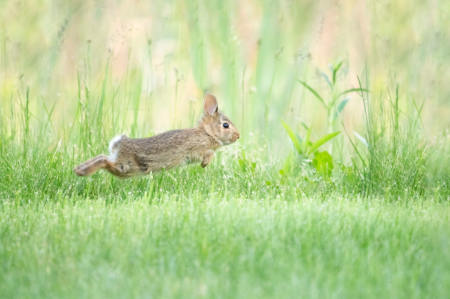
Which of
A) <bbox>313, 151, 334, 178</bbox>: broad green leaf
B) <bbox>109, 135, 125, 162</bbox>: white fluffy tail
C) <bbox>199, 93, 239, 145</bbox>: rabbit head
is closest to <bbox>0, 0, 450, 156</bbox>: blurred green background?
<bbox>199, 93, 239, 145</bbox>: rabbit head

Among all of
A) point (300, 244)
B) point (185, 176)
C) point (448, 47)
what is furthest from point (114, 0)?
point (300, 244)

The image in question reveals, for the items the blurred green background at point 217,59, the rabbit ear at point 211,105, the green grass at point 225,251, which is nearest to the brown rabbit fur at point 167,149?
the rabbit ear at point 211,105

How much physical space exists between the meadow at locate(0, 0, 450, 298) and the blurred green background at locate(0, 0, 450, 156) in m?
0.03

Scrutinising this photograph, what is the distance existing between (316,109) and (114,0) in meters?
2.83

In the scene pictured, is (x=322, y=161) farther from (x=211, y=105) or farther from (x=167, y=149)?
(x=167, y=149)

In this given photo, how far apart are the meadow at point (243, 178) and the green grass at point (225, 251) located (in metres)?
0.01

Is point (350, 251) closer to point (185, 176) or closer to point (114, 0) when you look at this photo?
point (185, 176)

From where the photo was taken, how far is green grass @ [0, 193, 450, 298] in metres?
2.34

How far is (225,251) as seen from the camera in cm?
277

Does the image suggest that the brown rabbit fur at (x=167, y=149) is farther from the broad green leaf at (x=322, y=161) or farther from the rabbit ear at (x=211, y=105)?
the broad green leaf at (x=322, y=161)

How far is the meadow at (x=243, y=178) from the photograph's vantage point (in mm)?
2514

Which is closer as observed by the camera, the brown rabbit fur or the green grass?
the green grass

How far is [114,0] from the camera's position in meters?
6.46

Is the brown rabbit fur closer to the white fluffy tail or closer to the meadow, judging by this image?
the white fluffy tail
